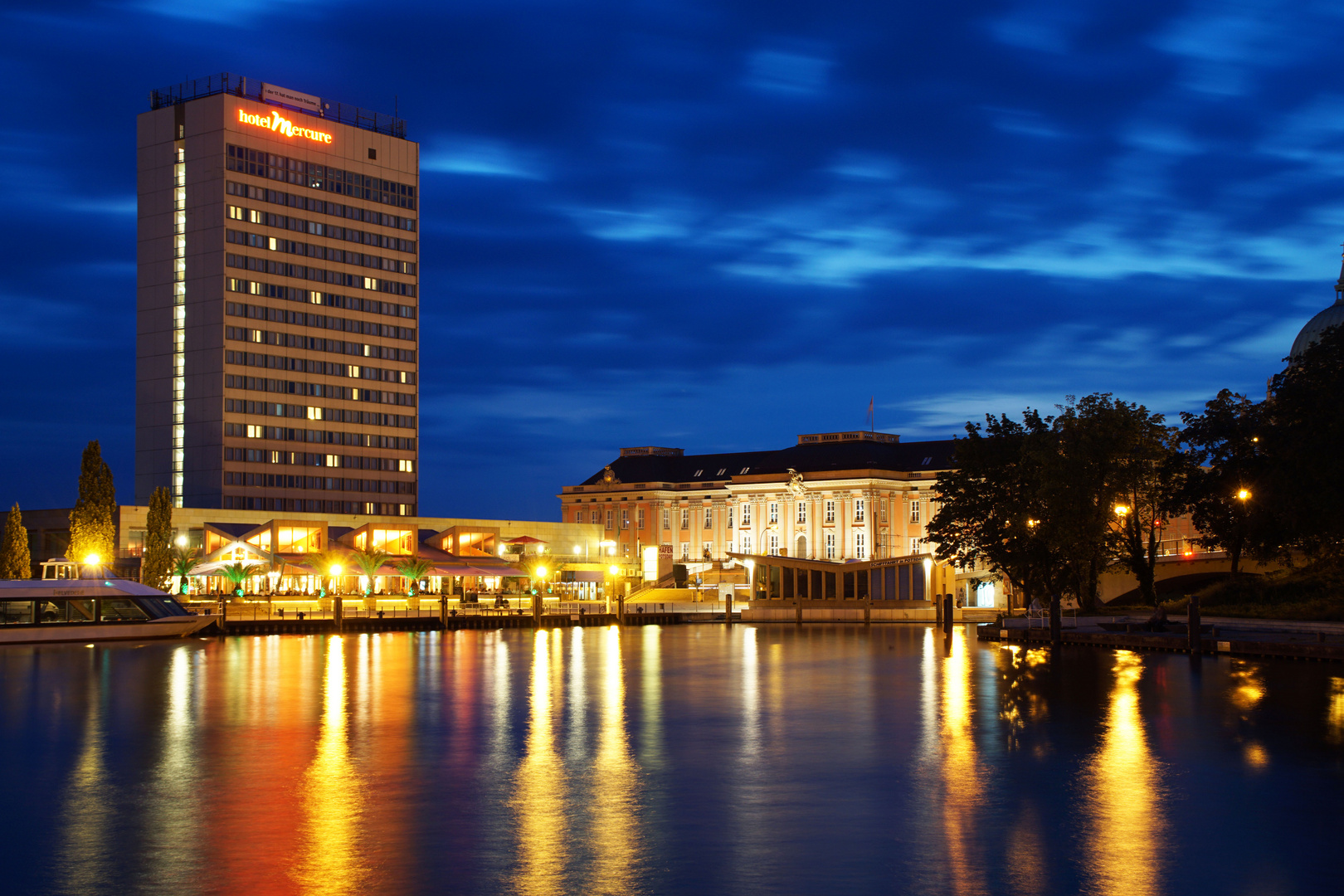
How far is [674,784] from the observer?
26141 mm

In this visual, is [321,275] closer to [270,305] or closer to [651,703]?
[270,305]

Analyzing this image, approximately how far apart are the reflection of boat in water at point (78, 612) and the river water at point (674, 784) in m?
29.2

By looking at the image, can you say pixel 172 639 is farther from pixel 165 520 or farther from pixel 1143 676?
pixel 1143 676

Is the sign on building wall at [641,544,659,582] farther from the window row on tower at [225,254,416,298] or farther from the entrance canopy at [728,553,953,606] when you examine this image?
the window row on tower at [225,254,416,298]

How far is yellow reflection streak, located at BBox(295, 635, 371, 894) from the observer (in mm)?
18500

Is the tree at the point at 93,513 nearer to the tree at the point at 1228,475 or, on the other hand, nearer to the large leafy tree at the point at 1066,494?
the large leafy tree at the point at 1066,494

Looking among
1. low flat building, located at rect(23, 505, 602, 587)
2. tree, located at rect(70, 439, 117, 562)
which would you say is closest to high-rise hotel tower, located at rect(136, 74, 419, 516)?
low flat building, located at rect(23, 505, 602, 587)

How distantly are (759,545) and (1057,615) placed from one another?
374 feet

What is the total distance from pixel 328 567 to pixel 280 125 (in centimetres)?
6793

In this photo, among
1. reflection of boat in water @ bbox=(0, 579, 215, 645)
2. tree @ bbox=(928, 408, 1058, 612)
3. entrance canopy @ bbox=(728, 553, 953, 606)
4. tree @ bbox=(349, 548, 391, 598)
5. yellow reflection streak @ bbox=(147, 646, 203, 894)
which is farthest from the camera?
tree @ bbox=(349, 548, 391, 598)

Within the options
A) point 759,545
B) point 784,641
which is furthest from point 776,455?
point 784,641

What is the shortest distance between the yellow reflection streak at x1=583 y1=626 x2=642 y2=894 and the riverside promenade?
3204cm

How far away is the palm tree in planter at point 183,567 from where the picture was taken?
321 feet

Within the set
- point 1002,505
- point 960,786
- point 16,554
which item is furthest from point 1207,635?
point 16,554
